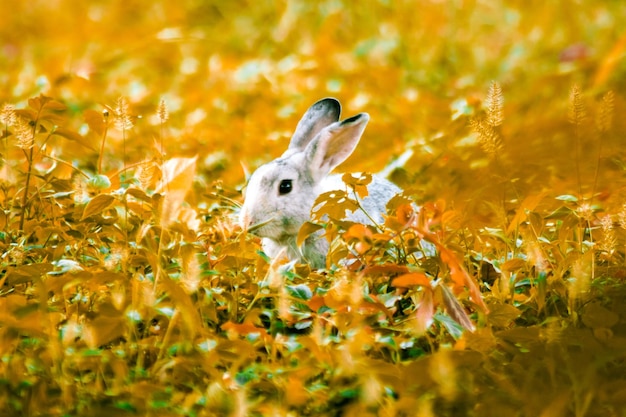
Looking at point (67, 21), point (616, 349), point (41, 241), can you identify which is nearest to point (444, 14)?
point (67, 21)

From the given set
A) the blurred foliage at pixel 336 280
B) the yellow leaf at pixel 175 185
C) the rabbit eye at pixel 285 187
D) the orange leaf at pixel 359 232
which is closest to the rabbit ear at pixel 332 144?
the rabbit eye at pixel 285 187

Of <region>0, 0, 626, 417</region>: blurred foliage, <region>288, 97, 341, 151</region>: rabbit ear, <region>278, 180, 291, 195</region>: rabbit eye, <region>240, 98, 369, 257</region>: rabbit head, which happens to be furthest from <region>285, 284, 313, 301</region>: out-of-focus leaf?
<region>288, 97, 341, 151</region>: rabbit ear

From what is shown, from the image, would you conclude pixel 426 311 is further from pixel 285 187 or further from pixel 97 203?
pixel 285 187

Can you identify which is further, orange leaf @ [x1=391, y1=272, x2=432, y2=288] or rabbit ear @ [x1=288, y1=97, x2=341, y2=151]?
rabbit ear @ [x1=288, y1=97, x2=341, y2=151]

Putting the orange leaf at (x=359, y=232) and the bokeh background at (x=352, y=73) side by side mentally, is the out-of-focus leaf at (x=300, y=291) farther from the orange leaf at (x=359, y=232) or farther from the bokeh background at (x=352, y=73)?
the bokeh background at (x=352, y=73)

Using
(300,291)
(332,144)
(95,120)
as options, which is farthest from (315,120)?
(300,291)

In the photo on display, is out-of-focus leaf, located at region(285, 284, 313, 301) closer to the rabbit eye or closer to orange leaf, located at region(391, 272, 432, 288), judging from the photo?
orange leaf, located at region(391, 272, 432, 288)

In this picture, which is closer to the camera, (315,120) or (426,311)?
(426,311)
